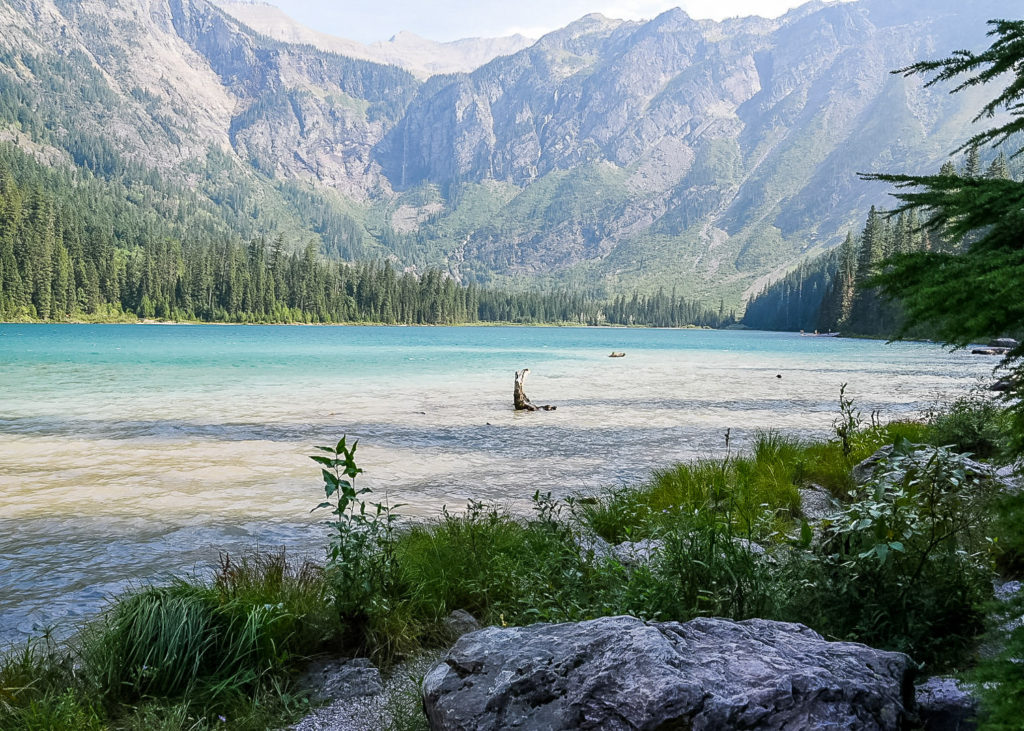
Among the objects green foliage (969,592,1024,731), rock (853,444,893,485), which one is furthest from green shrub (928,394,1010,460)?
green foliage (969,592,1024,731)

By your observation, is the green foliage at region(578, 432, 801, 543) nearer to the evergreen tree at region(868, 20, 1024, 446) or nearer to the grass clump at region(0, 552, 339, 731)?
the grass clump at region(0, 552, 339, 731)

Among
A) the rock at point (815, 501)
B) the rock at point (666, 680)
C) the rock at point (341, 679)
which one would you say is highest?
the rock at point (666, 680)

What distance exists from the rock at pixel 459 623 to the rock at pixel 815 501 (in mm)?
5337

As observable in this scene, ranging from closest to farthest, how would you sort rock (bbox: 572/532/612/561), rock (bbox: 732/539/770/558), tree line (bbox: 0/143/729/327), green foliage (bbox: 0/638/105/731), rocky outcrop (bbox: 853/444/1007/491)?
1. green foliage (bbox: 0/638/105/731)
2. rock (bbox: 732/539/770/558)
3. rocky outcrop (bbox: 853/444/1007/491)
4. rock (bbox: 572/532/612/561)
5. tree line (bbox: 0/143/729/327)

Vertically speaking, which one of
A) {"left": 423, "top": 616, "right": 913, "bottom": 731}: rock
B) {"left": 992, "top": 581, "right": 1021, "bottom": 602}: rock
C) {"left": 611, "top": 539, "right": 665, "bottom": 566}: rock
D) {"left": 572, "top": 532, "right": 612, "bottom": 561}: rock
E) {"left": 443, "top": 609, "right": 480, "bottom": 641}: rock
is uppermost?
{"left": 423, "top": 616, "right": 913, "bottom": 731}: rock

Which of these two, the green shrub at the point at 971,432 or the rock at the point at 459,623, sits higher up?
the green shrub at the point at 971,432

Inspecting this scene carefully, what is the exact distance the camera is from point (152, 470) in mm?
12242

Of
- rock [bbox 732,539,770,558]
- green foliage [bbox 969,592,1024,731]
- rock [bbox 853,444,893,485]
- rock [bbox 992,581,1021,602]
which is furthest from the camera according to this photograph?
rock [bbox 853,444,893,485]

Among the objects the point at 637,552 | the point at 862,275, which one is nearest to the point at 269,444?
the point at 637,552

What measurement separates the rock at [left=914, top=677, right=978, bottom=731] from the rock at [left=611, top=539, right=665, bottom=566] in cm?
228

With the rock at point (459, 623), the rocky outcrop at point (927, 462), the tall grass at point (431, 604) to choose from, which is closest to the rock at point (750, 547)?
the tall grass at point (431, 604)

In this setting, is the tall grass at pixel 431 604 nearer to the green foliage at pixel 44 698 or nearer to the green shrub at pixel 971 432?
the green foliage at pixel 44 698

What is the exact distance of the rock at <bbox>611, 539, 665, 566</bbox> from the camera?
223 inches

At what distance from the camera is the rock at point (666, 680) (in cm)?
276
